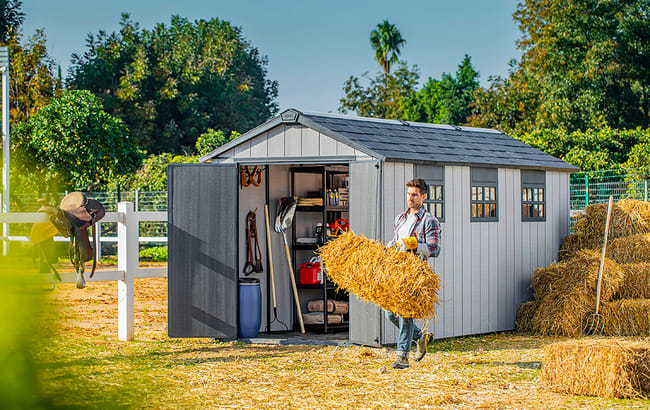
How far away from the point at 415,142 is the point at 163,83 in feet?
82.1

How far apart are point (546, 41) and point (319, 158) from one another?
19281 mm

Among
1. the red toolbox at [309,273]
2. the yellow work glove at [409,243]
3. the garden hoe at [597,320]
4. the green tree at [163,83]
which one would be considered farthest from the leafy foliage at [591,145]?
the green tree at [163,83]

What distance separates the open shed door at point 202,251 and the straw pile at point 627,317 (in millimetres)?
4395

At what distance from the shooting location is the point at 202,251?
29.7 ft

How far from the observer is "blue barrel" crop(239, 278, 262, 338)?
9062 millimetres

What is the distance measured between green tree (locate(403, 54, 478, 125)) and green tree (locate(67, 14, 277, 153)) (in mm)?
8443

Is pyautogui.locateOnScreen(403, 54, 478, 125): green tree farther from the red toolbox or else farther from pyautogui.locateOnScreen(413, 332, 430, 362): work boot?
pyautogui.locateOnScreen(413, 332, 430, 362): work boot

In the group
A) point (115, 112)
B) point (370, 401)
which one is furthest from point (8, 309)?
point (115, 112)

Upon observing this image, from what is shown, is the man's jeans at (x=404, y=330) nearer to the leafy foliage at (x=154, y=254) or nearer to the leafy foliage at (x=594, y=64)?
the leafy foliage at (x=154, y=254)

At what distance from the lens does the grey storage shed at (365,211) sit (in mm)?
8633

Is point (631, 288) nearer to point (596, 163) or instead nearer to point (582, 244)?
point (582, 244)

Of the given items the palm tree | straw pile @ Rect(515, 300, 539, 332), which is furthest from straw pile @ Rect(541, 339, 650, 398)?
the palm tree

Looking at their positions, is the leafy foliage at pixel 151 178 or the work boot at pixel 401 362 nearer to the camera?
the work boot at pixel 401 362

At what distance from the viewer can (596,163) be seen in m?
20.1
